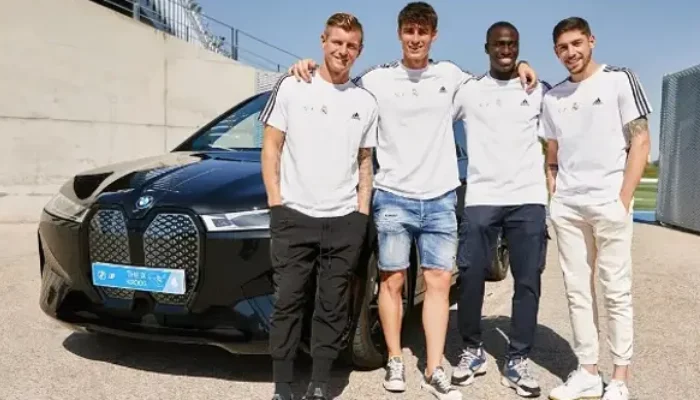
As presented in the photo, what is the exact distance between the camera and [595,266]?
10.5ft

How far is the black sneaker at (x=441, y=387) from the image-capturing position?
3.12 meters

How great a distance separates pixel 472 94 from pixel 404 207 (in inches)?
25.6

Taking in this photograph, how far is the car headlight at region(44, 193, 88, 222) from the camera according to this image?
3281 mm

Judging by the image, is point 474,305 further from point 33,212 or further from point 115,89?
point 115,89

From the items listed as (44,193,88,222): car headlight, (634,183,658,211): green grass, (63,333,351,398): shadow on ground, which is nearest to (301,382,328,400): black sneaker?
(63,333,351,398): shadow on ground

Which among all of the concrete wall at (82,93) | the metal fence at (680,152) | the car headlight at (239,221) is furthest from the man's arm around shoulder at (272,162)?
the concrete wall at (82,93)

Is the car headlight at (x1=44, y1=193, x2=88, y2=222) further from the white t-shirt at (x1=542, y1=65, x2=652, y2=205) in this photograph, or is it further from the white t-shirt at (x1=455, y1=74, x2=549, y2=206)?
the white t-shirt at (x1=542, y1=65, x2=652, y2=205)

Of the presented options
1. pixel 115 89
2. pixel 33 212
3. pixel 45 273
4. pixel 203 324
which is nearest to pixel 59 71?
pixel 115 89

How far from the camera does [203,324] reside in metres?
3.01

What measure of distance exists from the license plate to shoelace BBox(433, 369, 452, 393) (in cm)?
126

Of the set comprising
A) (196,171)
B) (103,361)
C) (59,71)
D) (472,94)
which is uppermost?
(59,71)

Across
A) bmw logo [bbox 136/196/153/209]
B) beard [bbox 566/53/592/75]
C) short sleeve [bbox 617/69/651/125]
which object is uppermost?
beard [bbox 566/53/592/75]

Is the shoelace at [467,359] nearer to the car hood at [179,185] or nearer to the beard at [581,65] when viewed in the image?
the car hood at [179,185]

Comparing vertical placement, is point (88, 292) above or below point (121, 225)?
below
